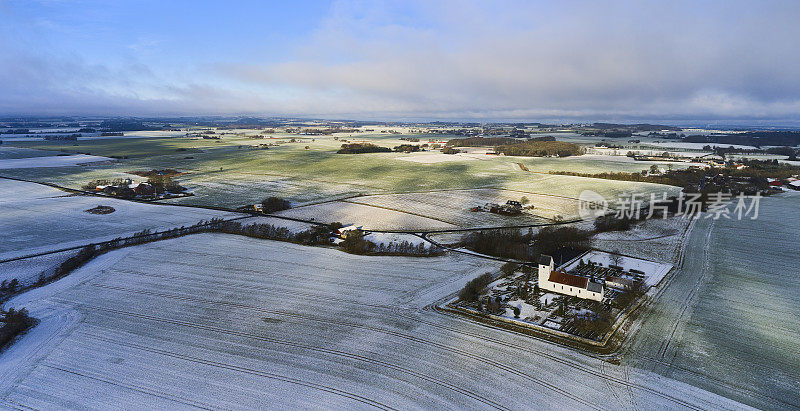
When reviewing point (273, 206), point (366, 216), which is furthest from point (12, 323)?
point (366, 216)

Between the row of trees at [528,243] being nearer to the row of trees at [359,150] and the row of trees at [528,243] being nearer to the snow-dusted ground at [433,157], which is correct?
the snow-dusted ground at [433,157]

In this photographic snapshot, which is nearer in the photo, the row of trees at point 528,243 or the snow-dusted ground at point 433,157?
the row of trees at point 528,243

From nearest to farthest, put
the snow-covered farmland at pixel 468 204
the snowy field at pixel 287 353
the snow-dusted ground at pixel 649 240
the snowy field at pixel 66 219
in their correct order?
the snowy field at pixel 287 353, the snow-dusted ground at pixel 649 240, the snowy field at pixel 66 219, the snow-covered farmland at pixel 468 204

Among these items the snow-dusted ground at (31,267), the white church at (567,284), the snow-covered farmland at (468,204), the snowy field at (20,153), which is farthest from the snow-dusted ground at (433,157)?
the snowy field at (20,153)

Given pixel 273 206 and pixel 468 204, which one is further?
pixel 468 204

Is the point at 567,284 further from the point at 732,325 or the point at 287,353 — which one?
the point at 287,353
